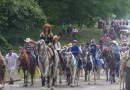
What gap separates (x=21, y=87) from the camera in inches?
922

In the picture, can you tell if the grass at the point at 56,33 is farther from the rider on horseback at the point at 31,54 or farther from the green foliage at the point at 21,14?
the rider on horseback at the point at 31,54

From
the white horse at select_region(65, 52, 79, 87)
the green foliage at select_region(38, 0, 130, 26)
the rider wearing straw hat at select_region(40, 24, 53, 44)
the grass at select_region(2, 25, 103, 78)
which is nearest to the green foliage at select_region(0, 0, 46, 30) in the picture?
the grass at select_region(2, 25, 103, 78)

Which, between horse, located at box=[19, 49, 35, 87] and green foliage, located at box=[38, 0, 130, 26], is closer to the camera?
horse, located at box=[19, 49, 35, 87]

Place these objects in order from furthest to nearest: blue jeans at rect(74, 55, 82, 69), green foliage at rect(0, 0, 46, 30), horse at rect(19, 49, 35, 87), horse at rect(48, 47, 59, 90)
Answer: green foliage at rect(0, 0, 46, 30)
blue jeans at rect(74, 55, 82, 69)
horse at rect(19, 49, 35, 87)
horse at rect(48, 47, 59, 90)

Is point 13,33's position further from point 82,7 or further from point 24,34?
point 82,7

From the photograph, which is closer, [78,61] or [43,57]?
[43,57]

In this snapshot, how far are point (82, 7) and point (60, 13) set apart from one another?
3.65m

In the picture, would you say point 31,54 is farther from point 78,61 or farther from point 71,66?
point 78,61

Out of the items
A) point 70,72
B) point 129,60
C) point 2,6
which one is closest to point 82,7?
point 2,6

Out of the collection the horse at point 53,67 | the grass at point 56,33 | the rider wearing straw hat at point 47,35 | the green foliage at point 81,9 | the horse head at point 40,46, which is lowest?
the horse at point 53,67

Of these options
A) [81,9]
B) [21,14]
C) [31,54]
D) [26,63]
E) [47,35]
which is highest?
[81,9]

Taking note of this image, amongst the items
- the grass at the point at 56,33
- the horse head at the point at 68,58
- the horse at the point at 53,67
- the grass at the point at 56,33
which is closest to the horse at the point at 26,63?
the horse head at the point at 68,58

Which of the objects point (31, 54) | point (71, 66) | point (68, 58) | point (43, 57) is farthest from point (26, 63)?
point (43, 57)

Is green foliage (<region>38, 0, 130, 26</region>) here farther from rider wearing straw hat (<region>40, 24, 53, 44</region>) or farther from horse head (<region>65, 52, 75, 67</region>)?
rider wearing straw hat (<region>40, 24, 53, 44</region>)
